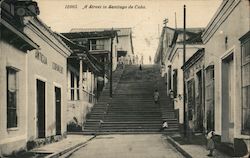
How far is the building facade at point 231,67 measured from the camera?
29.8 ft

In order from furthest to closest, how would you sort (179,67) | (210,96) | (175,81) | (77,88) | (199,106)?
(175,81), (179,67), (77,88), (199,106), (210,96)

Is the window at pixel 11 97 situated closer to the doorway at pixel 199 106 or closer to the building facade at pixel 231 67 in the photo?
the building facade at pixel 231 67

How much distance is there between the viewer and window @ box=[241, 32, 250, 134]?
8898 mm

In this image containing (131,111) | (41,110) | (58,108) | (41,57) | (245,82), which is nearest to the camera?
(245,82)

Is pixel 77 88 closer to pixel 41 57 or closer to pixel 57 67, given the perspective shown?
pixel 57 67

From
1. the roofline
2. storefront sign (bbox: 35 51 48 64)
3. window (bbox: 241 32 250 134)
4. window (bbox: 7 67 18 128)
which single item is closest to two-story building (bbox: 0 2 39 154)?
window (bbox: 7 67 18 128)

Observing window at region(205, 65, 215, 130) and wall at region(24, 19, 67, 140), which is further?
window at region(205, 65, 215, 130)

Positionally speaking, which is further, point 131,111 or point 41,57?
point 131,111

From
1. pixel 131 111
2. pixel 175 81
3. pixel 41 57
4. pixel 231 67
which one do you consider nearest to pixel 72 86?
pixel 131 111

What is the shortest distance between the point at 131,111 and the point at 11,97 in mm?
17470

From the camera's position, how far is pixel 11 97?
11.4 meters

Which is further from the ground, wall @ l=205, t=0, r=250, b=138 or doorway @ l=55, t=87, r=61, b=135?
wall @ l=205, t=0, r=250, b=138

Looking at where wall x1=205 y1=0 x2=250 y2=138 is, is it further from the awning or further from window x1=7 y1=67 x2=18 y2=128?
window x1=7 y1=67 x2=18 y2=128

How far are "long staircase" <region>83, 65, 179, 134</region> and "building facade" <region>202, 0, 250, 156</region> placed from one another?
37.3 feet
